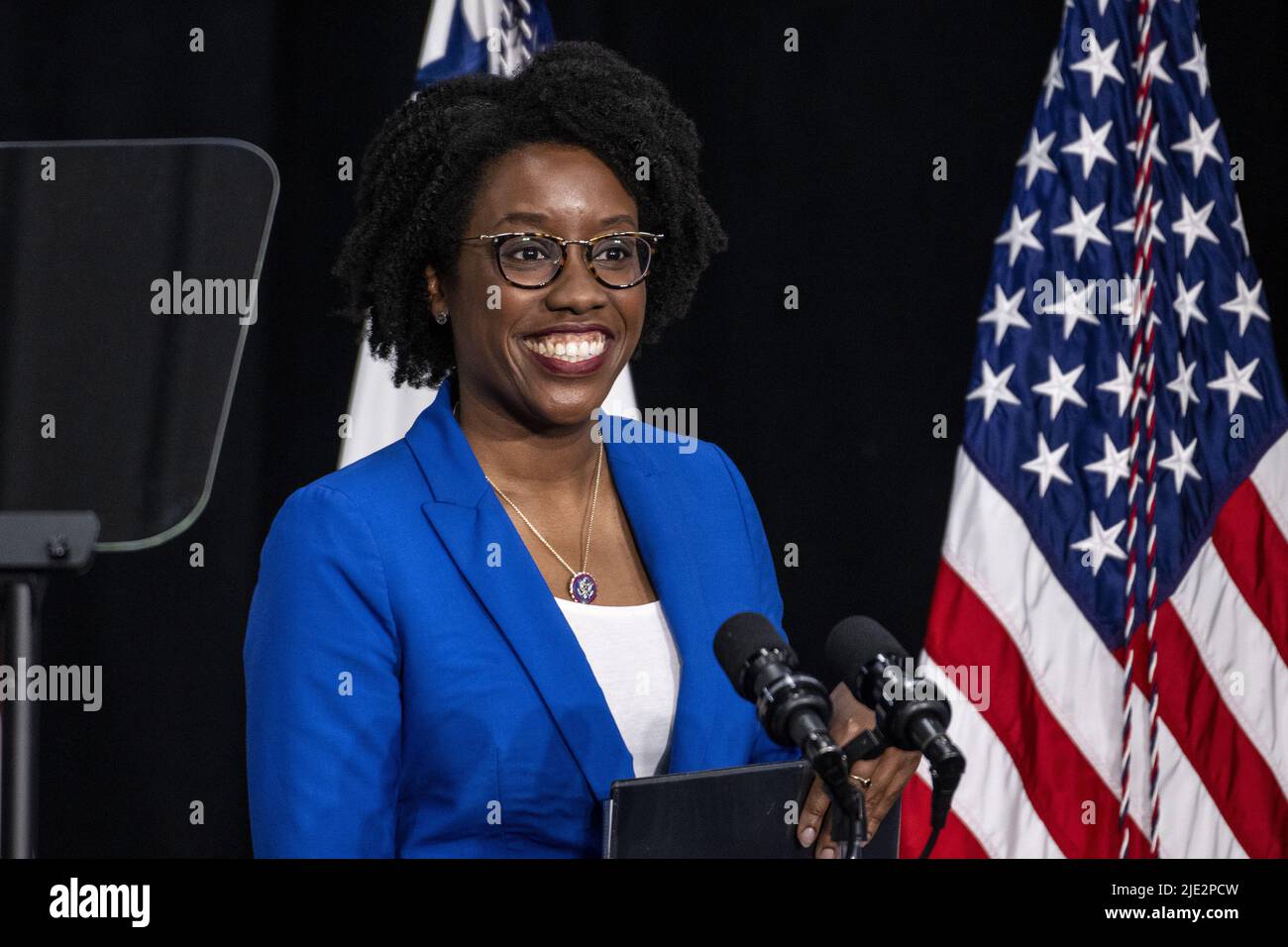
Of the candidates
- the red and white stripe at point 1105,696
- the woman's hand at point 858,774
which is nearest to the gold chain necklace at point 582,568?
the woman's hand at point 858,774

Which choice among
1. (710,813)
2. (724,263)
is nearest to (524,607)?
(710,813)

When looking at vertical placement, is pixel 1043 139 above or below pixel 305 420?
above

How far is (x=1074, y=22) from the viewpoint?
2.68 meters

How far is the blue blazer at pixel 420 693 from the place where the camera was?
1267mm

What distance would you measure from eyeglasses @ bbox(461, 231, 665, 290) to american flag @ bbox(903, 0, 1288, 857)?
4.35 feet

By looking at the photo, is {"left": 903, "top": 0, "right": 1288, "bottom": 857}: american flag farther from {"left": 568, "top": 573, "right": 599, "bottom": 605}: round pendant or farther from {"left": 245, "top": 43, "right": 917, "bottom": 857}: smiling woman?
{"left": 568, "top": 573, "right": 599, "bottom": 605}: round pendant

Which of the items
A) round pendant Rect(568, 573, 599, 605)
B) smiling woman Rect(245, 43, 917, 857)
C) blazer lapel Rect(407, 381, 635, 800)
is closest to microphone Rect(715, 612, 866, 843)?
smiling woman Rect(245, 43, 917, 857)

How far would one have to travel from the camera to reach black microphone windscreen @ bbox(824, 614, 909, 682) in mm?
1081

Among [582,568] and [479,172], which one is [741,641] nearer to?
[582,568]

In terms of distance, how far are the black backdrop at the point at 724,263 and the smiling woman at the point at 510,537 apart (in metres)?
0.98
